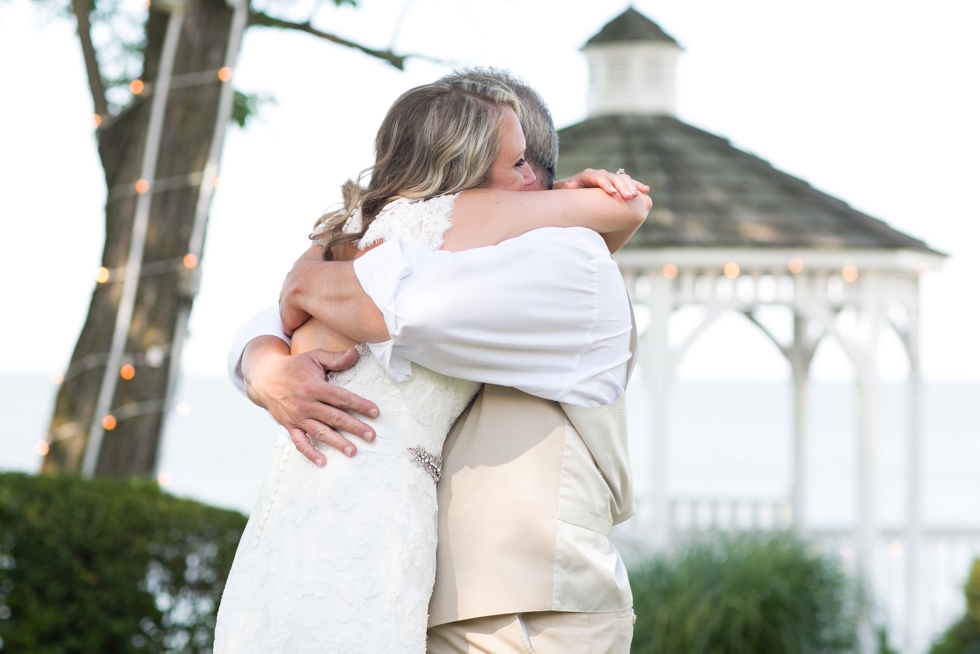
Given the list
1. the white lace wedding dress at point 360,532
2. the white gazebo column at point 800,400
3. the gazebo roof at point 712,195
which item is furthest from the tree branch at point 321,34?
the white gazebo column at point 800,400

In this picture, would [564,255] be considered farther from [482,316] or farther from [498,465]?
[498,465]

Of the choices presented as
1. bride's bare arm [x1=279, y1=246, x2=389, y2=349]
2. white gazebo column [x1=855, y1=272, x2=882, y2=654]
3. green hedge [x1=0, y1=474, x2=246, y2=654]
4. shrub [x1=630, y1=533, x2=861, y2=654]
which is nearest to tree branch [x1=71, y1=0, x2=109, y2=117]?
green hedge [x1=0, y1=474, x2=246, y2=654]

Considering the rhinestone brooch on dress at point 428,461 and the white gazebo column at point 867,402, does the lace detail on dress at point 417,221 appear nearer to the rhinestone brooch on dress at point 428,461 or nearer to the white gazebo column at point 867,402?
the rhinestone brooch on dress at point 428,461

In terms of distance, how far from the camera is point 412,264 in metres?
1.72

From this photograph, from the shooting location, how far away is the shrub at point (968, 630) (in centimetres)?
653

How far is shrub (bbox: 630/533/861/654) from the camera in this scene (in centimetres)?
599

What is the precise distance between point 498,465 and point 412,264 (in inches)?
15.9

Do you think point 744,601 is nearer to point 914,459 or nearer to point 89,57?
point 914,459

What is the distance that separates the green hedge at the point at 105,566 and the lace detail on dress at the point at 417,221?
3.28 m

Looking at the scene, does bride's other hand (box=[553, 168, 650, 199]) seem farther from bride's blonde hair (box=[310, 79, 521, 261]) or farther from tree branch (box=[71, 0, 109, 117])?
tree branch (box=[71, 0, 109, 117])

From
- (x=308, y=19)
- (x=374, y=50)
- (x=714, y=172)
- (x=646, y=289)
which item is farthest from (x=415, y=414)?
(x=714, y=172)

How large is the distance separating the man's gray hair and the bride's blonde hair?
0.04 meters

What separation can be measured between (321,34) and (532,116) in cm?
431

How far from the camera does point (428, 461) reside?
1.79m
